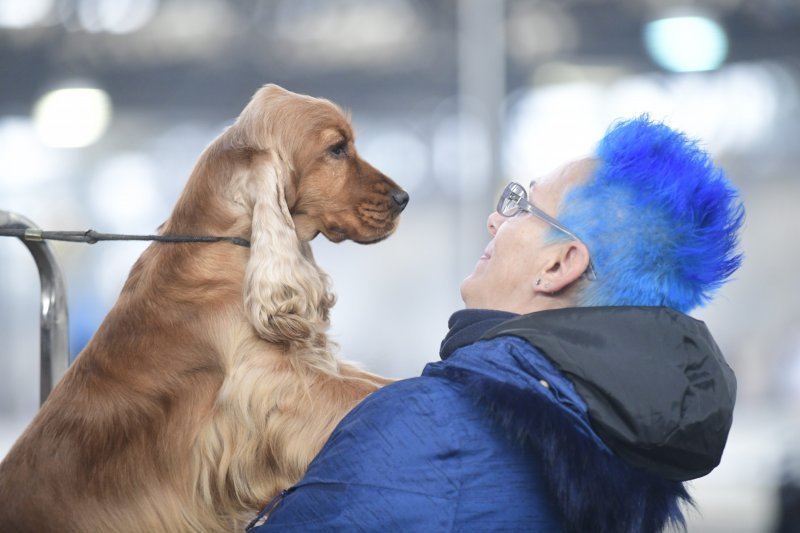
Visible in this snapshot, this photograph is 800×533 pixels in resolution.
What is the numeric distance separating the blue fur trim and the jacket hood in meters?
0.03

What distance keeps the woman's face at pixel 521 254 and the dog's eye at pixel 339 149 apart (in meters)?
0.56

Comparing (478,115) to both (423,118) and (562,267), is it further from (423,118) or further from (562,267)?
(562,267)

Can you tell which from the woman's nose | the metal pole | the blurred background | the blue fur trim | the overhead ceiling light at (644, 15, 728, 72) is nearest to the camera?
the blue fur trim

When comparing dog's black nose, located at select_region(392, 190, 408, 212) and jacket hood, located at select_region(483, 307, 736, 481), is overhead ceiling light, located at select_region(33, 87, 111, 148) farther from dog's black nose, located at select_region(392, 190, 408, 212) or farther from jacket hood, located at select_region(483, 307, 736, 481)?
jacket hood, located at select_region(483, 307, 736, 481)

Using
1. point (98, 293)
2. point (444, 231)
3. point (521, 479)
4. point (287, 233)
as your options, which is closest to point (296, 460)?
point (287, 233)

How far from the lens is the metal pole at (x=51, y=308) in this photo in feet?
4.84

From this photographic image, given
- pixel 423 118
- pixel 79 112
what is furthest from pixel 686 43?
pixel 79 112

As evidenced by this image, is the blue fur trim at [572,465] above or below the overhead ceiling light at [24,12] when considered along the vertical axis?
below

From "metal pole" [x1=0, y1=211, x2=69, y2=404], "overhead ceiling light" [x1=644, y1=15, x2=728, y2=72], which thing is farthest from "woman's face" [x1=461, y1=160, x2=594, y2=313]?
"overhead ceiling light" [x1=644, y1=15, x2=728, y2=72]

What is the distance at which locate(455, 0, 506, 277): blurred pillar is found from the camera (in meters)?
4.47

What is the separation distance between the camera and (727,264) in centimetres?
119

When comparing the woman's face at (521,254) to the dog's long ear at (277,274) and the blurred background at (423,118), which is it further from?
the blurred background at (423,118)

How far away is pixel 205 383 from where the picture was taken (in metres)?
1.54

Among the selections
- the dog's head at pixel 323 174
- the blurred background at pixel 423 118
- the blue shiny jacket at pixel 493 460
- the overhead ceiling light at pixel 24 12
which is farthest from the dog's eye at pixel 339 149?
the overhead ceiling light at pixel 24 12
